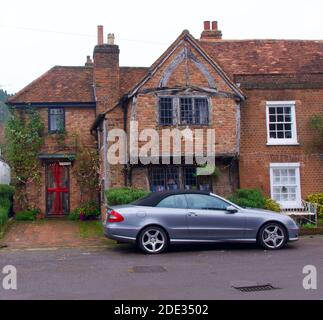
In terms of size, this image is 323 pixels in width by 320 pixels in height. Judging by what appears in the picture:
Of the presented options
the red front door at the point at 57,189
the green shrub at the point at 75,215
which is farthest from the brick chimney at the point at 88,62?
the green shrub at the point at 75,215

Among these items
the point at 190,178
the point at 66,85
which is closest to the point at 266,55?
the point at 190,178

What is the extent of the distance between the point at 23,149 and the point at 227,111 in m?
9.58

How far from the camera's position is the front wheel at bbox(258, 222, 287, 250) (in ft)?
39.5

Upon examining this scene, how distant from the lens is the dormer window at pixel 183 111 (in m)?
17.2

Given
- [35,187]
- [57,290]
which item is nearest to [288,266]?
[57,290]

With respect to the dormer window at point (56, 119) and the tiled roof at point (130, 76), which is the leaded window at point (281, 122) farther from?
the dormer window at point (56, 119)

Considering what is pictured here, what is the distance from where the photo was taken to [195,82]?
57.2 ft

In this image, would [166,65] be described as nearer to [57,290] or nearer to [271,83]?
[271,83]

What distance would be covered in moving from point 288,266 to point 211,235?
261cm

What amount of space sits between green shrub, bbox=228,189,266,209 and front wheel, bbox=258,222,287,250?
3584 millimetres

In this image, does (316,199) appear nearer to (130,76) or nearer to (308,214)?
(308,214)
